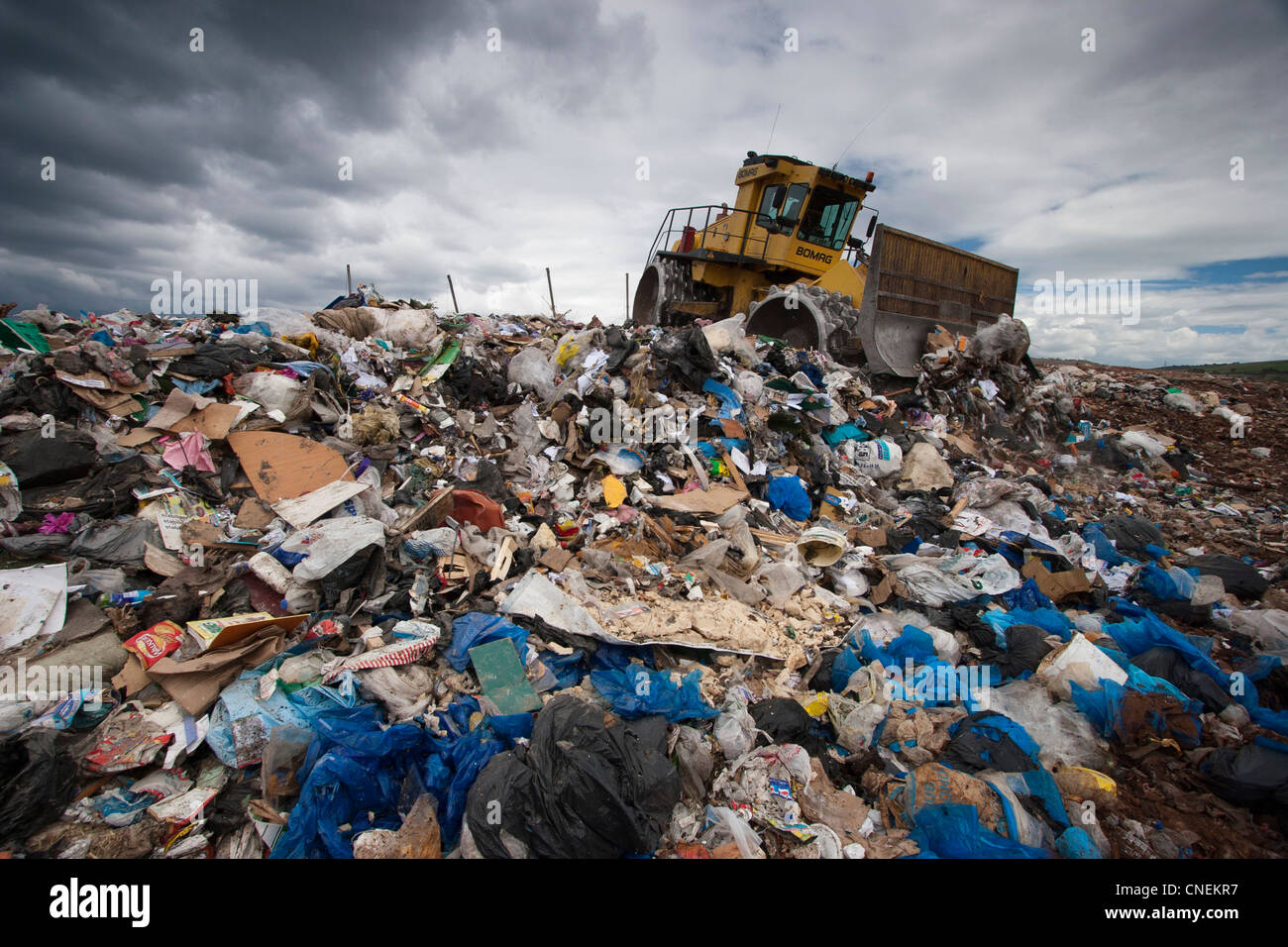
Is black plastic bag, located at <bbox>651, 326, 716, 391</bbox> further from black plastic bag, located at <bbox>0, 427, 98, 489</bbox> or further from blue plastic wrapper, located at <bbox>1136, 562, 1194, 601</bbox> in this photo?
black plastic bag, located at <bbox>0, 427, 98, 489</bbox>

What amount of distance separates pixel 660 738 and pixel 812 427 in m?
4.44

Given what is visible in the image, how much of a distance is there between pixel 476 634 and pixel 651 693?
1.02m

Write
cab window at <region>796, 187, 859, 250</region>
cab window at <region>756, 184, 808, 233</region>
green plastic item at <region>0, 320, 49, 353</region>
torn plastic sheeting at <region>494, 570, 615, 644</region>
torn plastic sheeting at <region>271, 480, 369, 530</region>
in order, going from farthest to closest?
cab window at <region>796, 187, 859, 250</region> → cab window at <region>756, 184, 808, 233</region> → green plastic item at <region>0, 320, 49, 353</region> → torn plastic sheeting at <region>271, 480, 369, 530</region> → torn plastic sheeting at <region>494, 570, 615, 644</region>

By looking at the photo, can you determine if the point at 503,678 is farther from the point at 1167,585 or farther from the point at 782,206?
the point at 782,206

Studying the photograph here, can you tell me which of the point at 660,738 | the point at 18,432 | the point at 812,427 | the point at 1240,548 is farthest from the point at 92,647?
the point at 1240,548

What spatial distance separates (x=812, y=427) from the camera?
588cm

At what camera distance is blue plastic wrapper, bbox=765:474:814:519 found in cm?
477

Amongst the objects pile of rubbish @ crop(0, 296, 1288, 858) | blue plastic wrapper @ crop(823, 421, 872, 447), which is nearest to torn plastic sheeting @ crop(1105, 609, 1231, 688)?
pile of rubbish @ crop(0, 296, 1288, 858)

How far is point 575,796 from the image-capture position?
1.81m

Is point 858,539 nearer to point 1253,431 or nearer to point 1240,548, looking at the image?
point 1240,548

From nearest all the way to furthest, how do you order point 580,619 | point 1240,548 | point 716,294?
point 580,619 → point 1240,548 → point 716,294

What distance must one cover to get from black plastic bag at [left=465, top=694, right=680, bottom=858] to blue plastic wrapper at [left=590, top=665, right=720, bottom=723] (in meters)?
0.28

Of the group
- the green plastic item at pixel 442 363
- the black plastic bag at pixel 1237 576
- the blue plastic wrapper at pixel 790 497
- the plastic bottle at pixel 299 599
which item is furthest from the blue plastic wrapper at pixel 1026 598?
the green plastic item at pixel 442 363

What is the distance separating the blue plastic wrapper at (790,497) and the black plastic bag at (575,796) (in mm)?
3077
